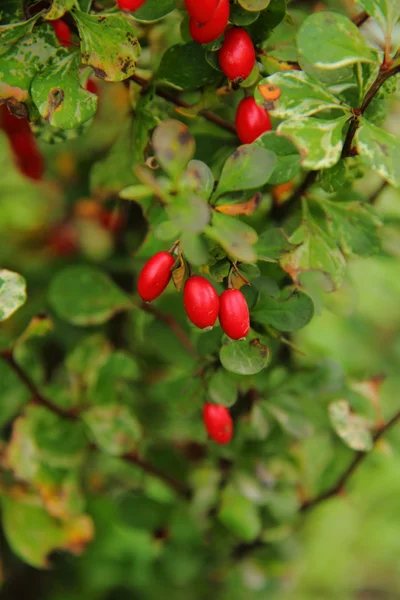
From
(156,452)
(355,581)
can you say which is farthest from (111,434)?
(355,581)

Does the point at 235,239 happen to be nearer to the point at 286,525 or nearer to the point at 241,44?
the point at 241,44

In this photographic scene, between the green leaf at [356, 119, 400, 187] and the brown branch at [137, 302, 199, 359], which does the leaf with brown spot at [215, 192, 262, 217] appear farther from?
the brown branch at [137, 302, 199, 359]

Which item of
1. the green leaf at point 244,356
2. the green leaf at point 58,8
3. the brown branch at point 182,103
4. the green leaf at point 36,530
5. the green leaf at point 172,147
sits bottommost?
the green leaf at point 36,530

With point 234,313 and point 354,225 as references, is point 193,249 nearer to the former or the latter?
point 234,313

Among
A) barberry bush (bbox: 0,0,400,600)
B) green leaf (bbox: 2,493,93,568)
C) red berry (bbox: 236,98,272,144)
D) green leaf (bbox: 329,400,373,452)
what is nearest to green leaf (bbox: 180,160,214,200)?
barberry bush (bbox: 0,0,400,600)

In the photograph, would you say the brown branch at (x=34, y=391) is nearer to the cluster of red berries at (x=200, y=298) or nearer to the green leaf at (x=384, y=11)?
the cluster of red berries at (x=200, y=298)

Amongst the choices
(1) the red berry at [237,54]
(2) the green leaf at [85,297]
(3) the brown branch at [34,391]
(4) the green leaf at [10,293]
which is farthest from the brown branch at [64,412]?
(1) the red berry at [237,54]

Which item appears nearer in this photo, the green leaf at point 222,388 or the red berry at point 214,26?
the red berry at point 214,26
